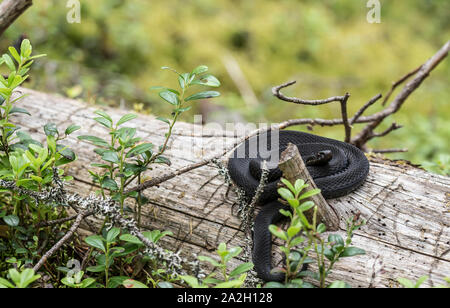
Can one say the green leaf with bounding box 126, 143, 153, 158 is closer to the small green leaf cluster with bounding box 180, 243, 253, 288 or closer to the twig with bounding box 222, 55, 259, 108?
the small green leaf cluster with bounding box 180, 243, 253, 288

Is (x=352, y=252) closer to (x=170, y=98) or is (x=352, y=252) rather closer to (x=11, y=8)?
(x=170, y=98)

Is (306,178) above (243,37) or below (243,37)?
below

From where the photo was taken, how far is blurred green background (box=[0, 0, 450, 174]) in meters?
6.29

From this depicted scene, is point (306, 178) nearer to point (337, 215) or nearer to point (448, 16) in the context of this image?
point (337, 215)

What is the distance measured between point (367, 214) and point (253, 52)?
5.60m

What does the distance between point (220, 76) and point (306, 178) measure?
522cm

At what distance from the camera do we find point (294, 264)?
1.79m

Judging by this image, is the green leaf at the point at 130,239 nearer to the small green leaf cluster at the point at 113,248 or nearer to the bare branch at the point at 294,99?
the small green leaf cluster at the point at 113,248

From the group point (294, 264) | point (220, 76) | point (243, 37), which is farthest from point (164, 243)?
point (243, 37)

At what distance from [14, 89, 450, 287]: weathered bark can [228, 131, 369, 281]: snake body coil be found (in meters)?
0.10

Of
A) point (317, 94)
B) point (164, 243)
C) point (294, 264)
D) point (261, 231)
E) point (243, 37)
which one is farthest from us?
point (243, 37)

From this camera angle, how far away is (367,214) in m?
2.41

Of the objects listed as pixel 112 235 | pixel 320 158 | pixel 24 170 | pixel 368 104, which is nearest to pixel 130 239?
pixel 112 235

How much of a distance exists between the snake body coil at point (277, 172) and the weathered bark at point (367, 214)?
0.32 feet
